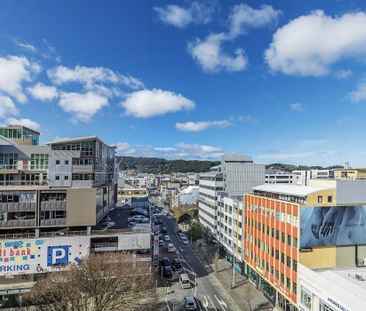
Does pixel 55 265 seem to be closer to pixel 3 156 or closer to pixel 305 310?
pixel 3 156

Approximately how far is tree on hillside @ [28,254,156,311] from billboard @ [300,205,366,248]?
22.2m

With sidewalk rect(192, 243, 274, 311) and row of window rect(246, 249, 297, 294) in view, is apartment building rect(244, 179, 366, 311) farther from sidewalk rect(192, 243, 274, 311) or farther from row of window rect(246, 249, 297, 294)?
sidewalk rect(192, 243, 274, 311)

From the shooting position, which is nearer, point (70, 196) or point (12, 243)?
point (12, 243)

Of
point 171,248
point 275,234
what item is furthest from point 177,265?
point 275,234

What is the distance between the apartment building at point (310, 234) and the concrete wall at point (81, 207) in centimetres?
2842

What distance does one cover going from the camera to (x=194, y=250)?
7625 cm

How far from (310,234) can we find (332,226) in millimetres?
3591

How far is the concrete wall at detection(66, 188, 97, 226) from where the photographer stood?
151 ft

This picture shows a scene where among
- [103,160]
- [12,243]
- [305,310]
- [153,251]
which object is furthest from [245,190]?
[12,243]

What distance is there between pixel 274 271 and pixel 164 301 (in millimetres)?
17513

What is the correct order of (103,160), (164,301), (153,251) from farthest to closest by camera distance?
(103,160), (153,251), (164,301)

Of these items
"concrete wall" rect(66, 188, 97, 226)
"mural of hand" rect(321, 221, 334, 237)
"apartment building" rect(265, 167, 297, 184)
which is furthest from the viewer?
"apartment building" rect(265, 167, 297, 184)

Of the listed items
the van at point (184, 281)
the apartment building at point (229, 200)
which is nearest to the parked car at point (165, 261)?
the van at point (184, 281)

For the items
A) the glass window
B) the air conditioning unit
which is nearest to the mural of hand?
the air conditioning unit
